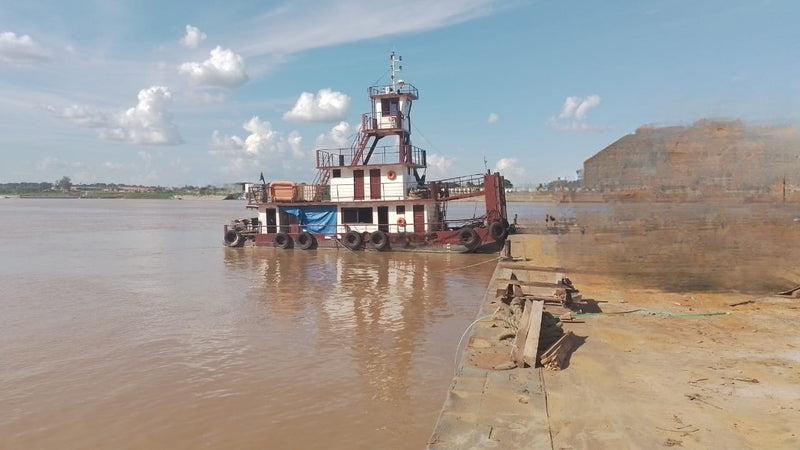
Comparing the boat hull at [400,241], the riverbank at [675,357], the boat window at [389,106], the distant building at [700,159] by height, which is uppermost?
the boat window at [389,106]

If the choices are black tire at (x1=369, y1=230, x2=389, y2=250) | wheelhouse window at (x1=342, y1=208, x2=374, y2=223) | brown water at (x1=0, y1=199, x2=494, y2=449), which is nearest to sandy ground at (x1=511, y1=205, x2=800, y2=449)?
brown water at (x1=0, y1=199, x2=494, y2=449)

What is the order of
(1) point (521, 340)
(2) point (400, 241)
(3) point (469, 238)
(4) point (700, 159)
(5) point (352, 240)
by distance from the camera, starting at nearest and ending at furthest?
(1) point (521, 340) → (4) point (700, 159) → (3) point (469, 238) → (2) point (400, 241) → (5) point (352, 240)

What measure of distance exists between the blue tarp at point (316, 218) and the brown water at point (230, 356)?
641cm

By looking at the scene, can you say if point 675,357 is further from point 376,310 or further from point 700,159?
→ point 376,310

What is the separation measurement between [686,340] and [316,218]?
786 inches

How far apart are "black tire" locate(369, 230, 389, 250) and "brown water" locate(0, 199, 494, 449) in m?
4.30

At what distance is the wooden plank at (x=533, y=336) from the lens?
6129mm

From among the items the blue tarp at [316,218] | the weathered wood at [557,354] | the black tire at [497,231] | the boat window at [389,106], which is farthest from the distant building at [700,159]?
the blue tarp at [316,218]

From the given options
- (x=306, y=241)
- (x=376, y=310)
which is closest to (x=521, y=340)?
(x=376, y=310)

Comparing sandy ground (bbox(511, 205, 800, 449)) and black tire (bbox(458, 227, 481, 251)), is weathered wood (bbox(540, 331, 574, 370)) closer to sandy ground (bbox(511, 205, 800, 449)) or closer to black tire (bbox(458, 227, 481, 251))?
sandy ground (bbox(511, 205, 800, 449))

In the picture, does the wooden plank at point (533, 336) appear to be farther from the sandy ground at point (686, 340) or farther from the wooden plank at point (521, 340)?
the sandy ground at point (686, 340)

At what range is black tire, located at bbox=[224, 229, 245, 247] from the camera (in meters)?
26.8

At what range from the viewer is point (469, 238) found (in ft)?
73.9

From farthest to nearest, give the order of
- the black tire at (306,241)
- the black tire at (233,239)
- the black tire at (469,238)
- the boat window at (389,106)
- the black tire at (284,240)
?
the black tire at (233,239), the black tire at (284,240), the black tire at (306,241), the boat window at (389,106), the black tire at (469,238)
